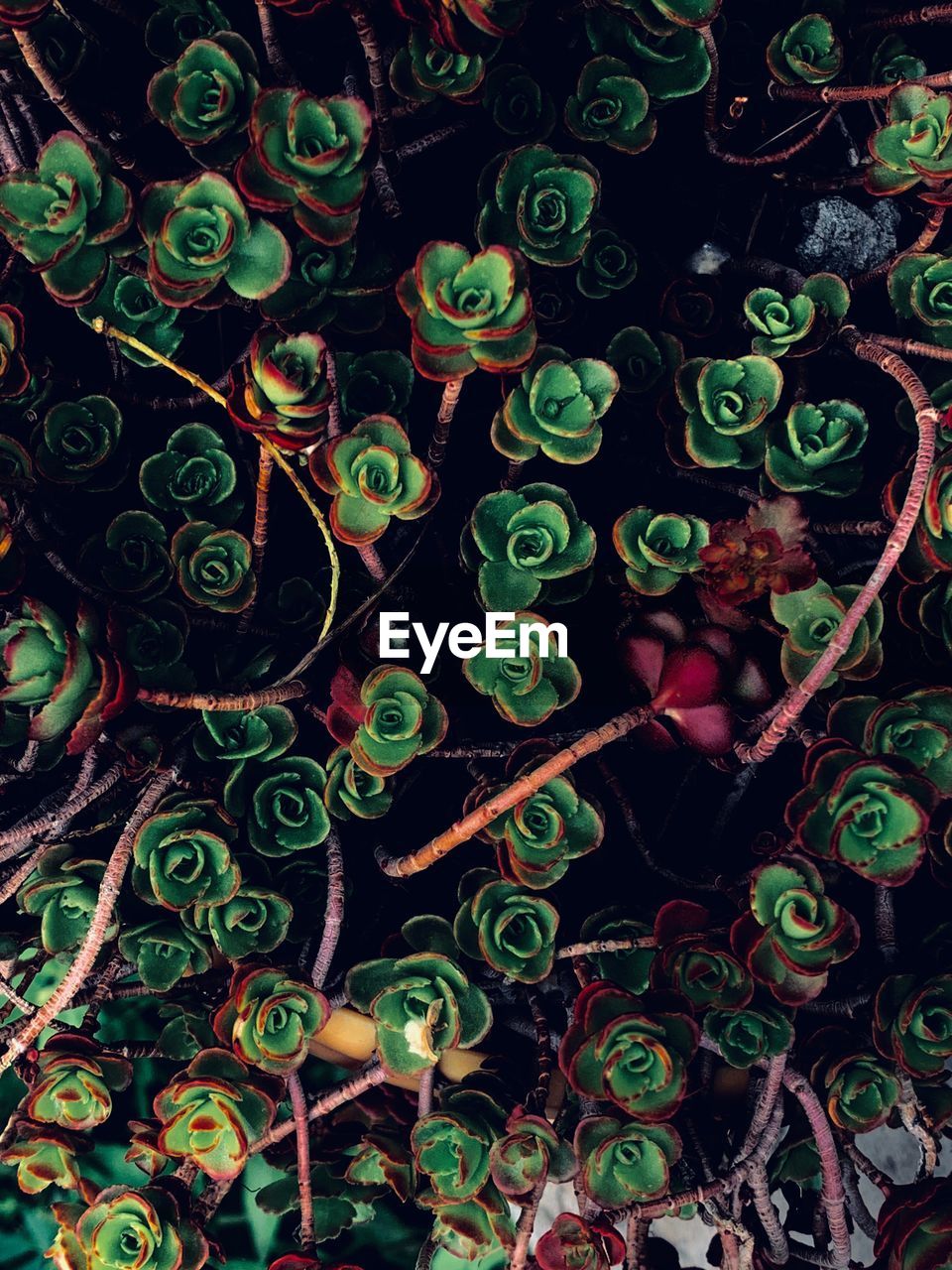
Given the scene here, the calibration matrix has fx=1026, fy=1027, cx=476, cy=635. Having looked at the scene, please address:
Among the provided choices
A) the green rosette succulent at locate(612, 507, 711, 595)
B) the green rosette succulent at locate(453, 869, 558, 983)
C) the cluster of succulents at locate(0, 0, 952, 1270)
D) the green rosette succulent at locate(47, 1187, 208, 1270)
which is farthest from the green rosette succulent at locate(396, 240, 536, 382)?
the green rosette succulent at locate(47, 1187, 208, 1270)

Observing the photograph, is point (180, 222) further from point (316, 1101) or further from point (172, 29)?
point (316, 1101)

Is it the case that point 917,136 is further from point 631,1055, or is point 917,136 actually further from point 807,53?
point 631,1055

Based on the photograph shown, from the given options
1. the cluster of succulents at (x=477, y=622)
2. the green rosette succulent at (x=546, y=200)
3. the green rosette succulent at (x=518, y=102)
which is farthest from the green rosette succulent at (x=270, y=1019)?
the green rosette succulent at (x=518, y=102)

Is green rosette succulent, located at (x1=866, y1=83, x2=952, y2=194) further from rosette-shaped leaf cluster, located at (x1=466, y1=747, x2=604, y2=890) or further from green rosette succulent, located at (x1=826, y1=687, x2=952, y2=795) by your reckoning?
rosette-shaped leaf cluster, located at (x1=466, y1=747, x2=604, y2=890)

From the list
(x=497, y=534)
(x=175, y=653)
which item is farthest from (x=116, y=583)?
(x=497, y=534)

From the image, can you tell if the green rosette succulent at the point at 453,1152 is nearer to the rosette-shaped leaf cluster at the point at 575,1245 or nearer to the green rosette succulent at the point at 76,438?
the rosette-shaped leaf cluster at the point at 575,1245

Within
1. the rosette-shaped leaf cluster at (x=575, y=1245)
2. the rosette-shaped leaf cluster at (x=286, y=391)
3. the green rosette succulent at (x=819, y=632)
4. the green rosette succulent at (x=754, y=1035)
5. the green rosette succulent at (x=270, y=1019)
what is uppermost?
the rosette-shaped leaf cluster at (x=286, y=391)
